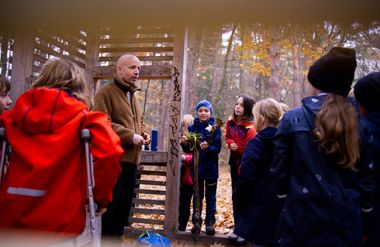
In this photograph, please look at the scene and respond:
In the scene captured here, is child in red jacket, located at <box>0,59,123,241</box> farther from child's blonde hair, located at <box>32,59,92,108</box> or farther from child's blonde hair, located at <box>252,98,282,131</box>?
child's blonde hair, located at <box>252,98,282,131</box>

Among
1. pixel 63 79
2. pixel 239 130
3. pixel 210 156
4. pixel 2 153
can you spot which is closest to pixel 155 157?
pixel 210 156

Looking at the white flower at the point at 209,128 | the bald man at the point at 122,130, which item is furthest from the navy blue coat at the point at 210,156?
the bald man at the point at 122,130

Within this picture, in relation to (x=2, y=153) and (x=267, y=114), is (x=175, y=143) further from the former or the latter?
(x=2, y=153)

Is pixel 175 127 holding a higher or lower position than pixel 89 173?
higher

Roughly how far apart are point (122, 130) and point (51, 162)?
1.71 metres

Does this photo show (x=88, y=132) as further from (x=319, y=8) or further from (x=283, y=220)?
(x=319, y=8)

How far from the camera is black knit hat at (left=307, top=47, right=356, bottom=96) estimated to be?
8.19ft

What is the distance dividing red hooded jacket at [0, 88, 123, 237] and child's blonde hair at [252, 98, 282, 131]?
5.51 ft

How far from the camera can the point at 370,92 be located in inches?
110

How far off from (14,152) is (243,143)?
3.72 metres

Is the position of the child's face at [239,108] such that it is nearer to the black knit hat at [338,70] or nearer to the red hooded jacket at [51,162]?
the black knit hat at [338,70]

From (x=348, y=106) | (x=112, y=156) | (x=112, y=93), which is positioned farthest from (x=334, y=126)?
(x=112, y=93)

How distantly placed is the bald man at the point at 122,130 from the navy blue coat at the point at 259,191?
3.83 feet

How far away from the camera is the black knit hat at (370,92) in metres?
2.76
